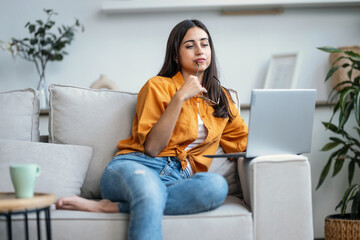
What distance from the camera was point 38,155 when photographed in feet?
5.93

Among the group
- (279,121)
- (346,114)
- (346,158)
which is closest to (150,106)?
(279,121)

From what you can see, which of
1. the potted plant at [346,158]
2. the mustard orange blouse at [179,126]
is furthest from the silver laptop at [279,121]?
the potted plant at [346,158]

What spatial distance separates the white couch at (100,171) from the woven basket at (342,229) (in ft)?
2.40

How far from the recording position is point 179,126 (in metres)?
1.84

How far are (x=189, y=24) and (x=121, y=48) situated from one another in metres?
1.10

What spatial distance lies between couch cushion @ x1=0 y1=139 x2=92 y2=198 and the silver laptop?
0.69 m

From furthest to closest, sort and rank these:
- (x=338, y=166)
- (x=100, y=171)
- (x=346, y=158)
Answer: (x=346, y=158) < (x=338, y=166) < (x=100, y=171)

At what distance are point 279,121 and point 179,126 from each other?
1.42ft

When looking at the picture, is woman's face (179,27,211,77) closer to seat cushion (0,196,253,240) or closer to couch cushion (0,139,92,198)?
couch cushion (0,139,92,198)

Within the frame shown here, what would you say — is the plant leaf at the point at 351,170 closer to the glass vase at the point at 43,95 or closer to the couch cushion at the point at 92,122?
the couch cushion at the point at 92,122

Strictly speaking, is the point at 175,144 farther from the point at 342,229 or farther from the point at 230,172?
the point at 342,229

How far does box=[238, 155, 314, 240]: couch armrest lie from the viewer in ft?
5.13

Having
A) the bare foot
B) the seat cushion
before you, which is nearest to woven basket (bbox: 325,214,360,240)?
the seat cushion

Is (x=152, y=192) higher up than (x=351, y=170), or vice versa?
(x=152, y=192)
